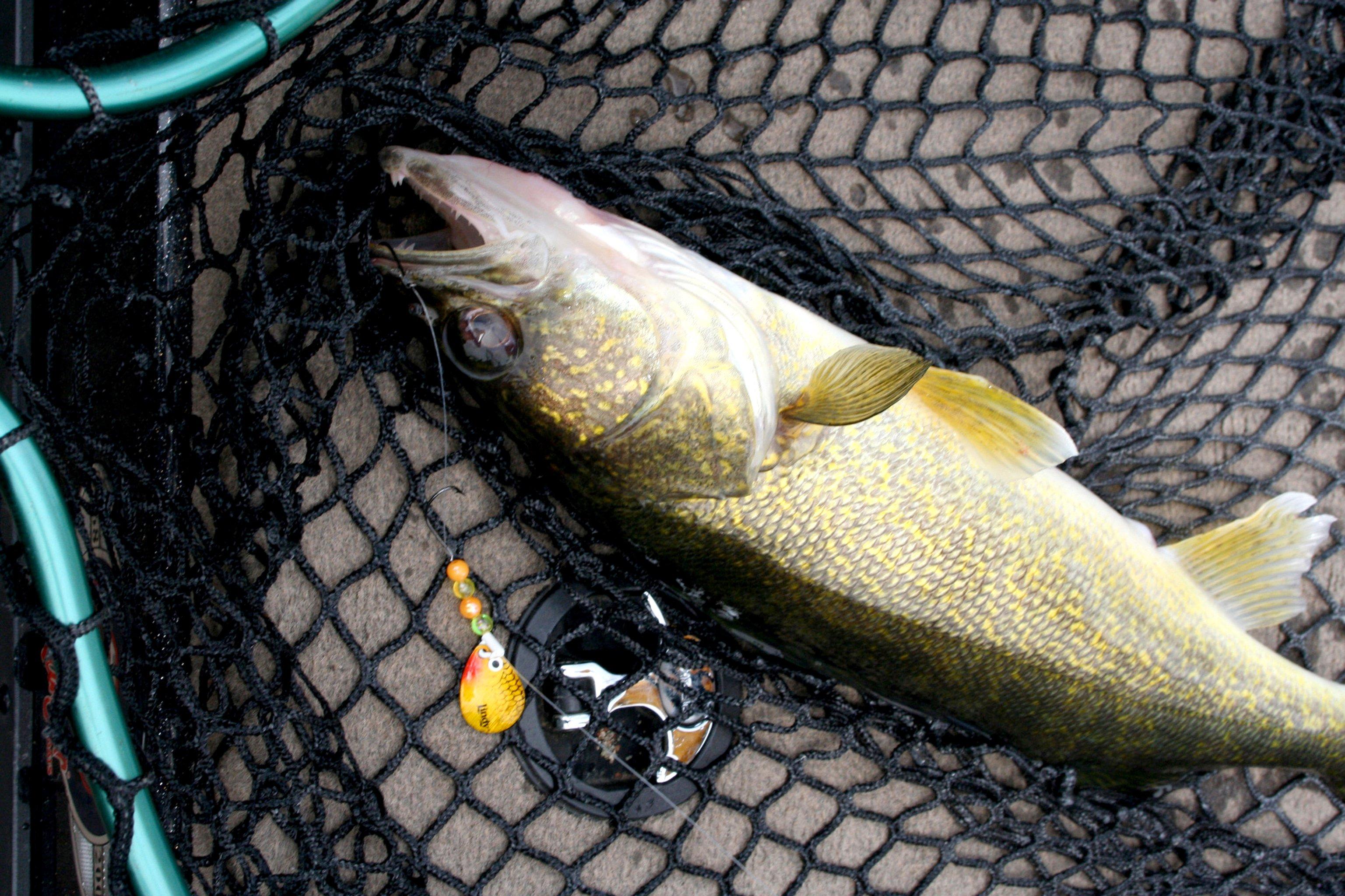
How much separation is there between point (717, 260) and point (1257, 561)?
133cm

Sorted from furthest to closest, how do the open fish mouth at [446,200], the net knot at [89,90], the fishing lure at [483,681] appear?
the fishing lure at [483,681], the open fish mouth at [446,200], the net knot at [89,90]

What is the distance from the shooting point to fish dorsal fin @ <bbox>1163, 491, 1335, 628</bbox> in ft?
5.98

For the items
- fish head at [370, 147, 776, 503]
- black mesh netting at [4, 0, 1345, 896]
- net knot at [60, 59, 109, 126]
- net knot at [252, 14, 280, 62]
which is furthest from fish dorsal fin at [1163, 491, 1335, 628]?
net knot at [60, 59, 109, 126]

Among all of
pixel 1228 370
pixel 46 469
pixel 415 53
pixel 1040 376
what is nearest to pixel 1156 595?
pixel 1040 376

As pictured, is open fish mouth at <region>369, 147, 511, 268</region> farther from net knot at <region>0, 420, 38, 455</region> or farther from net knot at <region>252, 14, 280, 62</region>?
net knot at <region>0, 420, 38, 455</region>

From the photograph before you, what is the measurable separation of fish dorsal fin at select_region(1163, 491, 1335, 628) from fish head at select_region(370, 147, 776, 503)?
1.05 m

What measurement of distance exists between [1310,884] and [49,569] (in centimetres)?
264

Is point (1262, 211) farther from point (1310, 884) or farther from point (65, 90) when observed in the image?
point (65, 90)

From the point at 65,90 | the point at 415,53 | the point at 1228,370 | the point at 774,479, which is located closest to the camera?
the point at 65,90

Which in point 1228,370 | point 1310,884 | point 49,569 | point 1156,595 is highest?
point 49,569

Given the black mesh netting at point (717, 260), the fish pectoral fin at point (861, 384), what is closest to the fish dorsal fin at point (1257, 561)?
the black mesh netting at point (717, 260)

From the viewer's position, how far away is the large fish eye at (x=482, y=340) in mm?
1399

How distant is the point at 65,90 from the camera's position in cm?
112

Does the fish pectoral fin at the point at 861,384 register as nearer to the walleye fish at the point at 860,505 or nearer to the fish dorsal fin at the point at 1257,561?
the walleye fish at the point at 860,505
